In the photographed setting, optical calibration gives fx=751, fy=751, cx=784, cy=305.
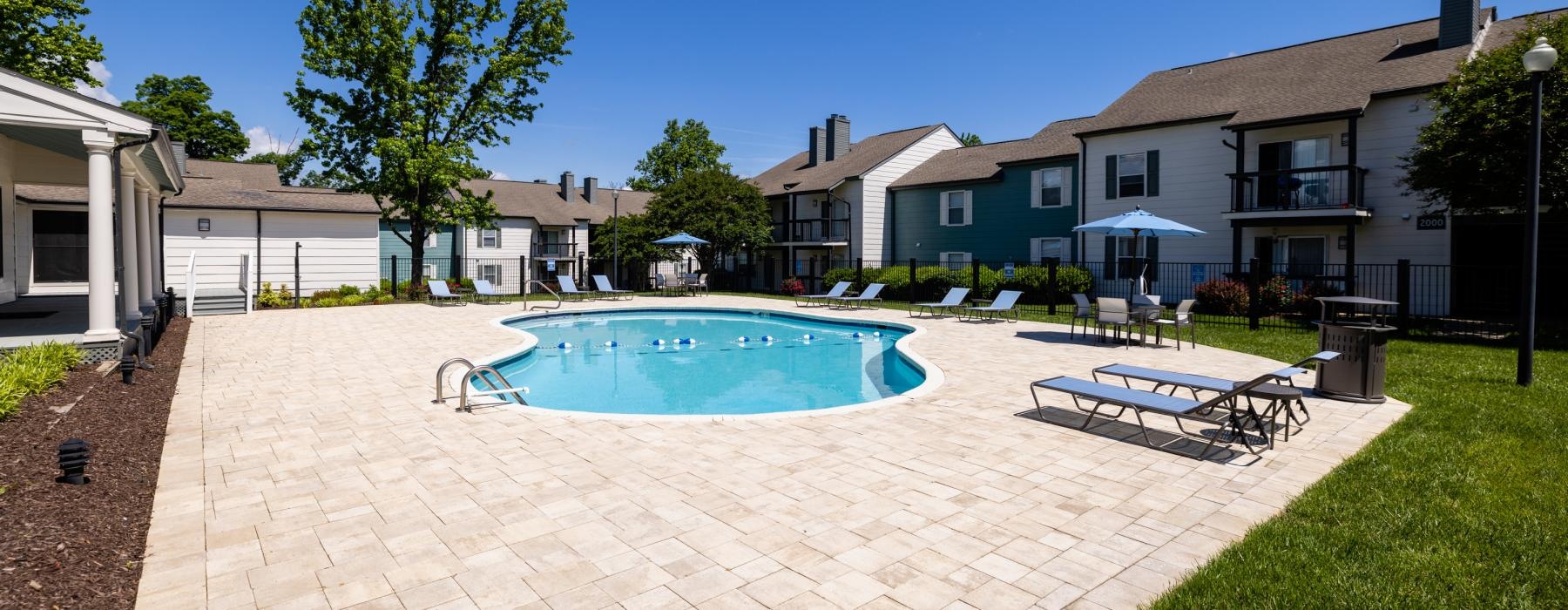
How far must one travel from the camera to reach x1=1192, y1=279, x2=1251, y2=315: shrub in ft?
58.1

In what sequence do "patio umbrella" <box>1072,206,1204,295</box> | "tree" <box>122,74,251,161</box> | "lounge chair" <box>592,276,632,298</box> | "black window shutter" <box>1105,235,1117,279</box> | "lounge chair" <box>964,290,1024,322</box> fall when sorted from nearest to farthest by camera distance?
"patio umbrella" <box>1072,206,1204,295</box> → "lounge chair" <box>964,290,1024,322</box> → "black window shutter" <box>1105,235,1117,279</box> → "lounge chair" <box>592,276,632,298</box> → "tree" <box>122,74,251,161</box>

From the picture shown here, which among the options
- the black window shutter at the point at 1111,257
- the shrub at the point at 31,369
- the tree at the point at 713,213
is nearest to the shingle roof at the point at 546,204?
the tree at the point at 713,213

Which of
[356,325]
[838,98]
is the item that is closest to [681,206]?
[838,98]

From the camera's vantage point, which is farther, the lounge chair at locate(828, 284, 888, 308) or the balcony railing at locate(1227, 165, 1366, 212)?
the lounge chair at locate(828, 284, 888, 308)

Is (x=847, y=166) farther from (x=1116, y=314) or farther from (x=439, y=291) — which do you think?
(x=1116, y=314)

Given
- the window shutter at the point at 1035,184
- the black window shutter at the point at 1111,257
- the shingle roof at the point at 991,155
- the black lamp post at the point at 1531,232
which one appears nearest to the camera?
the black lamp post at the point at 1531,232

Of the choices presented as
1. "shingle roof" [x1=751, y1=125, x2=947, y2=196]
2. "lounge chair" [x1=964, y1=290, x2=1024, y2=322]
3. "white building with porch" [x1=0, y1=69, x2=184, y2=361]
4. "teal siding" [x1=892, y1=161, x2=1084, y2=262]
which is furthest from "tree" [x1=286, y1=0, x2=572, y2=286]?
"lounge chair" [x1=964, y1=290, x2=1024, y2=322]

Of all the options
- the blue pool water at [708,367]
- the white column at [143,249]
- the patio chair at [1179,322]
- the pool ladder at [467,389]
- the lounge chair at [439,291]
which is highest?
the white column at [143,249]

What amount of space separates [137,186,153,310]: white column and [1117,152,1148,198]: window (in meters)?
24.5

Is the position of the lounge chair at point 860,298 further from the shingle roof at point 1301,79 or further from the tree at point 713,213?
the shingle roof at point 1301,79

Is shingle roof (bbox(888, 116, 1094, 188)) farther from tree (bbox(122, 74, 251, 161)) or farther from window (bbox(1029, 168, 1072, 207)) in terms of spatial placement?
tree (bbox(122, 74, 251, 161))

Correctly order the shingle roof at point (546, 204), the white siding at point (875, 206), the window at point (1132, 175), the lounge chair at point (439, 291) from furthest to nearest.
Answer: the shingle roof at point (546, 204)
the white siding at point (875, 206)
the window at point (1132, 175)
the lounge chair at point (439, 291)

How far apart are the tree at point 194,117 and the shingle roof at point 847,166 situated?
3420 cm

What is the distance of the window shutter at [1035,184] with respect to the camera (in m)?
26.4
